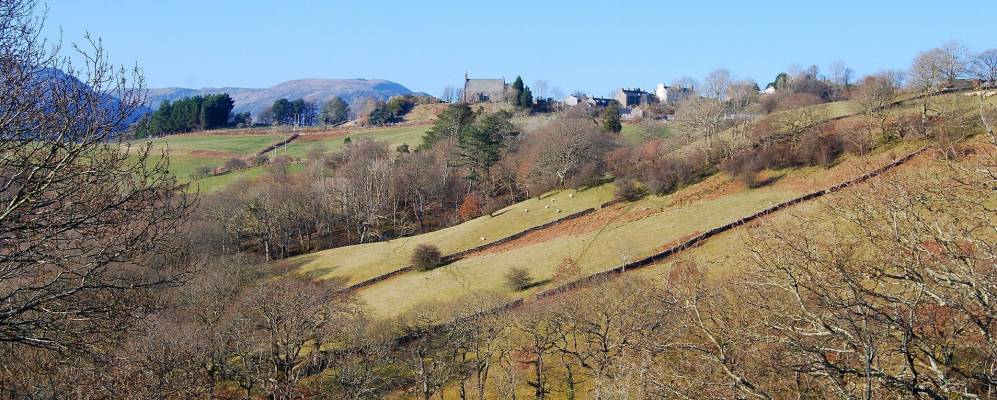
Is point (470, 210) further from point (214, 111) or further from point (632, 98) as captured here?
A: point (632, 98)

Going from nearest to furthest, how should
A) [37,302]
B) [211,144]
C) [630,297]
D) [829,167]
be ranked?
[37,302] < [630,297] < [829,167] < [211,144]

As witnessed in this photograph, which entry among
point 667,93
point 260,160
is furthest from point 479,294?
point 667,93

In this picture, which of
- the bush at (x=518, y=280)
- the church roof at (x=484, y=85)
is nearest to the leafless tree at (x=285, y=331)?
the bush at (x=518, y=280)

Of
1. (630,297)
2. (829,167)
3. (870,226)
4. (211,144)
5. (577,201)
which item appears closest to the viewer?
(870,226)

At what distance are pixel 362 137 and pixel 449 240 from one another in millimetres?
59596

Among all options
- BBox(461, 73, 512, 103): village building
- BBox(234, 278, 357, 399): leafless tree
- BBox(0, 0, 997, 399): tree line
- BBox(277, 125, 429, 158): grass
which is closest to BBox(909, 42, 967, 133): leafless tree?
BBox(0, 0, 997, 399): tree line

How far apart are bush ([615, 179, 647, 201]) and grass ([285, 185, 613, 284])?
132cm

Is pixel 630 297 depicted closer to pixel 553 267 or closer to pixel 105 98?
pixel 553 267

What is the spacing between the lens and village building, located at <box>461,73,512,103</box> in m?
153

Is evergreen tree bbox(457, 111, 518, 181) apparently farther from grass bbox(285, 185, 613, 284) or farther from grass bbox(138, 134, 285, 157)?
grass bbox(138, 134, 285, 157)

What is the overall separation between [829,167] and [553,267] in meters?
22.3

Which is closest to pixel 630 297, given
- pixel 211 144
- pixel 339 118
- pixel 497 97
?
pixel 211 144

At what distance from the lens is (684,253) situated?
36.2 m

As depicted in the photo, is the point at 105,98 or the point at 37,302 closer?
the point at 37,302
